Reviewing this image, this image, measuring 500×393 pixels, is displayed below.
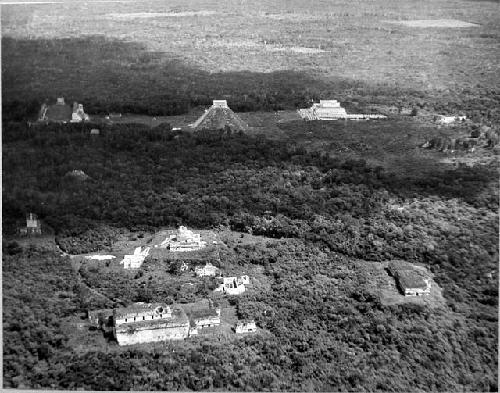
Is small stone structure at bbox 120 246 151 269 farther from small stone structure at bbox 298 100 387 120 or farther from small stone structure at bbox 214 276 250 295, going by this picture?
small stone structure at bbox 298 100 387 120

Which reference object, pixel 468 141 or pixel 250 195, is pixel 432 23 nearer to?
pixel 468 141

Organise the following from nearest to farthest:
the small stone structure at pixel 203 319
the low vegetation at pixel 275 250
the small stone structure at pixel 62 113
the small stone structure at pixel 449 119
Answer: the low vegetation at pixel 275 250 → the small stone structure at pixel 203 319 → the small stone structure at pixel 449 119 → the small stone structure at pixel 62 113

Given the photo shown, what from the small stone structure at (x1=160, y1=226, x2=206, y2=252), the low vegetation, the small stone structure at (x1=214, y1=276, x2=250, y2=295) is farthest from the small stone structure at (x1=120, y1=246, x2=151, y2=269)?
the small stone structure at (x1=214, y1=276, x2=250, y2=295)

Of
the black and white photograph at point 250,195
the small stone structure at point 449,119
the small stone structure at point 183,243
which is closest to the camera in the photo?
the black and white photograph at point 250,195

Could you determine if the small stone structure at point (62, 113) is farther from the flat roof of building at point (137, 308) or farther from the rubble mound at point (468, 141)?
the rubble mound at point (468, 141)

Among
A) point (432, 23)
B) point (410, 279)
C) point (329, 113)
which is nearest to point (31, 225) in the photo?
point (329, 113)

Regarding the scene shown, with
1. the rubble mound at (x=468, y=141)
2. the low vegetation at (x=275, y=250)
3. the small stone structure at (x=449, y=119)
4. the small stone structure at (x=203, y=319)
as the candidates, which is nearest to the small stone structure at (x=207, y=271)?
the low vegetation at (x=275, y=250)

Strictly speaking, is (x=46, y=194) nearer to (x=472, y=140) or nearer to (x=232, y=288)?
(x=232, y=288)
